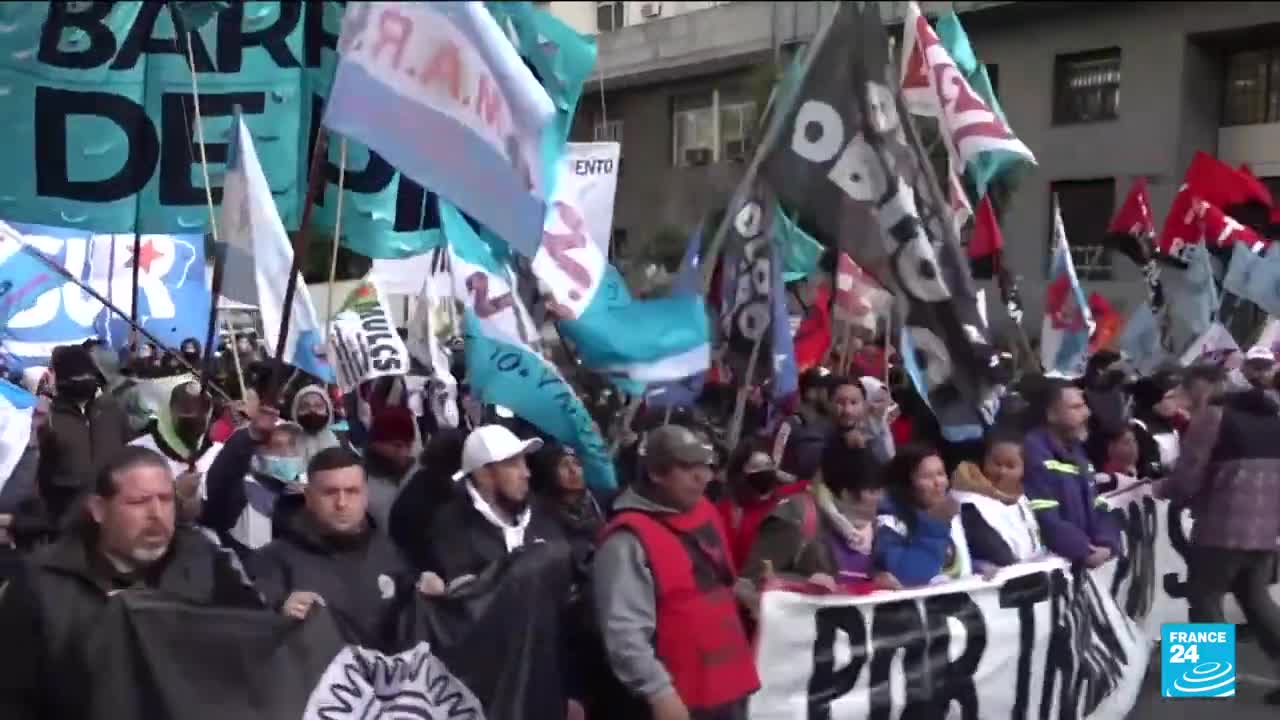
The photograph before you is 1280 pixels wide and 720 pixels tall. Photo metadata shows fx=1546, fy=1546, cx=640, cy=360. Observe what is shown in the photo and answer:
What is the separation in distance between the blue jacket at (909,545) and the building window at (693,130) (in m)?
27.5

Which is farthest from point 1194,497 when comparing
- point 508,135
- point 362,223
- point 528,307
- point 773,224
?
point 508,135

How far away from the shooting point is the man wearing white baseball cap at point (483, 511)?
4762 mm

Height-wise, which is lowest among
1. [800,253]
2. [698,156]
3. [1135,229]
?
[800,253]

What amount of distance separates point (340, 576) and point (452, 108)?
4.33 feet

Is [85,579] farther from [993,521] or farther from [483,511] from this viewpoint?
[993,521]

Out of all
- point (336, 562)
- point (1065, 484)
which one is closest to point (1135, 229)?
point (1065, 484)

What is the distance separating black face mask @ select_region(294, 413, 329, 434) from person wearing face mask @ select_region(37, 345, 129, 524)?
692 mm

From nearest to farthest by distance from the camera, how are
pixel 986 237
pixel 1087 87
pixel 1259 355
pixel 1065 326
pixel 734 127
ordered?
pixel 1259 355 < pixel 986 237 < pixel 1065 326 < pixel 1087 87 < pixel 734 127

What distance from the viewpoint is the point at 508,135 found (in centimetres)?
421

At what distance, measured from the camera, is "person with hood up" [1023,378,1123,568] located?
20.4 ft

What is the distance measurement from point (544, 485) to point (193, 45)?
2.67 m

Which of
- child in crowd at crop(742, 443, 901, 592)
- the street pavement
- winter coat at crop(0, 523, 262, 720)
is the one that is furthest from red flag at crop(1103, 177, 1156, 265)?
winter coat at crop(0, 523, 262, 720)

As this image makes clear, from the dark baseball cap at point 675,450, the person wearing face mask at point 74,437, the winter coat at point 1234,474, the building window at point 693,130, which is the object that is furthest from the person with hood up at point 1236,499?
the building window at point 693,130

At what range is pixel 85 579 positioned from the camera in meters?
3.73
